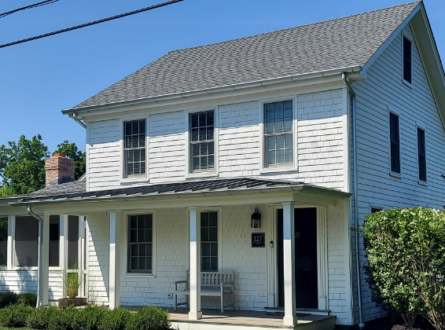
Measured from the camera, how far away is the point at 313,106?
46.0 feet

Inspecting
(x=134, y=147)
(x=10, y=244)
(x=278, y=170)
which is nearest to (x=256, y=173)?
(x=278, y=170)

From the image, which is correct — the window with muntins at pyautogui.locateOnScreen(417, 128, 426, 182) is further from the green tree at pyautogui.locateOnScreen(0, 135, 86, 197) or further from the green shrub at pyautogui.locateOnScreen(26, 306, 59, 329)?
the green tree at pyautogui.locateOnScreen(0, 135, 86, 197)

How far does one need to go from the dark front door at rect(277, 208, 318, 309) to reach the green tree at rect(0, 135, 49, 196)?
31.2 m

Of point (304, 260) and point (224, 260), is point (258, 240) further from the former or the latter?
point (304, 260)

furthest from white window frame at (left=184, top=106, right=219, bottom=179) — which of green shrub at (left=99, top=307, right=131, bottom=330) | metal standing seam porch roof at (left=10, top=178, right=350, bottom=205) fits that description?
green shrub at (left=99, top=307, right=131, bottom=330)

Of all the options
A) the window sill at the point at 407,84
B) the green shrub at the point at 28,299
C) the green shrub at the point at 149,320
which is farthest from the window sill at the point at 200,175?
the window sill at the point at 407,84

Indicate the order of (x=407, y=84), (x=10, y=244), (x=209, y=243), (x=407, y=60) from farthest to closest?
(x=10, y=244) → (x=407, y=60) → (x=407, y=84) → (x=209, y=243)

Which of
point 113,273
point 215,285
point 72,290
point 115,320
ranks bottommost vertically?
point 115,320

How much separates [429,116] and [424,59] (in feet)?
5.64

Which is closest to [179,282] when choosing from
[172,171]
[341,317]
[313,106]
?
[172,171]

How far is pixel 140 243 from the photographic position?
16375 mm

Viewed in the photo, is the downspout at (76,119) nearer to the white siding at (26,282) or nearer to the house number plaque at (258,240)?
the white siding at (26,282)

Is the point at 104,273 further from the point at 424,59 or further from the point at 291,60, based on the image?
the point at 424,59

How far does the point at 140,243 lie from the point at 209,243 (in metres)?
2.12
